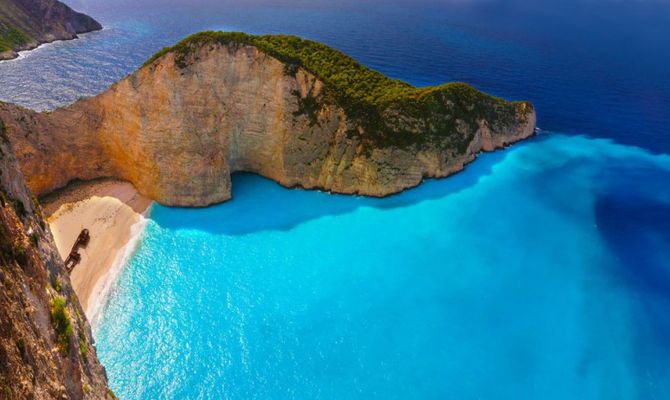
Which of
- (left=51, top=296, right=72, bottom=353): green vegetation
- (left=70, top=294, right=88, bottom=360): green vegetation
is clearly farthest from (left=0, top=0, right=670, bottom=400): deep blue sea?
(left=51, top=296, right=72, bottom=353): green vegetation

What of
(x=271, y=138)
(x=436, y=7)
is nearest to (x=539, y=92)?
(x=271, y=138)

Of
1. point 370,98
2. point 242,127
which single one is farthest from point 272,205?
point 370,98

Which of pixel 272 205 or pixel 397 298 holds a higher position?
pixel 272 205

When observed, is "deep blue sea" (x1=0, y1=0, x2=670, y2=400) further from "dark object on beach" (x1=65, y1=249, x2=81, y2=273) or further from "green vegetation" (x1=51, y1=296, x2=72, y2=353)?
"green vegetation" (x1=51, y1=296, x2=72, y2=353)

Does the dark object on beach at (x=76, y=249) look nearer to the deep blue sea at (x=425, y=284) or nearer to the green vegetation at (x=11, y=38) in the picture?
the deep blue sea at (x=425, y=284)

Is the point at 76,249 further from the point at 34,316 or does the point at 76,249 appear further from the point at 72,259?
the point at 34,316

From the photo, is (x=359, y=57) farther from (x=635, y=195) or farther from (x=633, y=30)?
(x=633, y=30)

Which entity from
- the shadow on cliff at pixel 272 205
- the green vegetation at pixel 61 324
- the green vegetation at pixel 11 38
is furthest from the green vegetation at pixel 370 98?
the green vegetation at pixel 11 38
